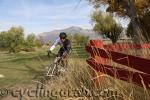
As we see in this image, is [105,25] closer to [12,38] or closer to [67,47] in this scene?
[12,38]

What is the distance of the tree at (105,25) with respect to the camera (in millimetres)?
83438

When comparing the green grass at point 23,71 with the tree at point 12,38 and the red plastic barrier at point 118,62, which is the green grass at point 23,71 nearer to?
the red plastic barrier at point 118,62

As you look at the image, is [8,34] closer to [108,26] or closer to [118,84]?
[108,26]

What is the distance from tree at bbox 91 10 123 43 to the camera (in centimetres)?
8344

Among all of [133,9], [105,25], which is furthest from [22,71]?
[105,25]

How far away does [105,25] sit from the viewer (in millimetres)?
87625

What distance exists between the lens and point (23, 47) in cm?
8250

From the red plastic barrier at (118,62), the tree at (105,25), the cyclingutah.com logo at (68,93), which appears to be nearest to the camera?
the red plastic barrier at (118,62)

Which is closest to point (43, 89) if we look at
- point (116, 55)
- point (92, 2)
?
point (116, 55)

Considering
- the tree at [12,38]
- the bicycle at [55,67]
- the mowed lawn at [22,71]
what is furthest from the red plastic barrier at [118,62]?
the tree at [12,38]

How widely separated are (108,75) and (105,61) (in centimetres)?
96

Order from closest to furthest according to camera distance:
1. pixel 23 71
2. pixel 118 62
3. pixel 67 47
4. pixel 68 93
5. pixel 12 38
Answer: pixel 118 62, pixel 68 93, pixel 67 47, pixel 23 71, pixel 12 38

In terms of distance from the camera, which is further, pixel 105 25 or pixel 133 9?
pixel 105 25

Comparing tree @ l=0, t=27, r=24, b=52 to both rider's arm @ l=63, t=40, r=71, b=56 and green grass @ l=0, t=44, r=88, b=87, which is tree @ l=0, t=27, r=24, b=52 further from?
rider's arm @ l=63, t=40, r=71, b=56
